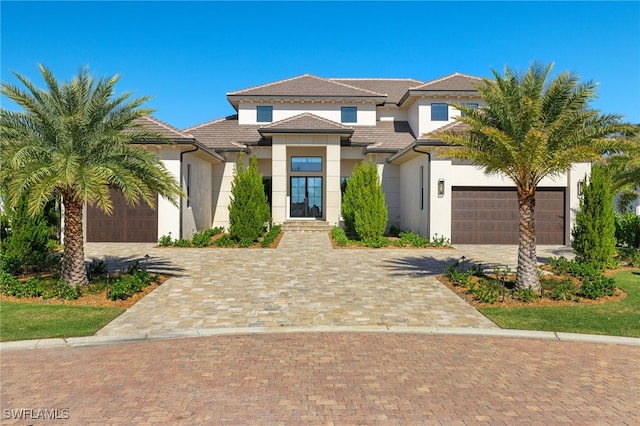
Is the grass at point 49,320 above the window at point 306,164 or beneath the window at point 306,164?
beneath

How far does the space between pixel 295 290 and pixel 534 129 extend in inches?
265

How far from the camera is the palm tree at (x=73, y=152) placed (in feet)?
30.8

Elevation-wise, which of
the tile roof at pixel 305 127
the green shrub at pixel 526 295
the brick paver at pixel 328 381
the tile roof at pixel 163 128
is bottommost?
the brick paver at pixel 328 381

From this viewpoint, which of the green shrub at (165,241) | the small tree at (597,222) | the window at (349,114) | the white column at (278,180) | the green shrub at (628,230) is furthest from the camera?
the window at (349,114)

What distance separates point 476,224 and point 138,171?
49.1ft

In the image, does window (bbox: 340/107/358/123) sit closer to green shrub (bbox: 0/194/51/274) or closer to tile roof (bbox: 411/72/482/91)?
tile roof (bbox: 411/72/482/91)

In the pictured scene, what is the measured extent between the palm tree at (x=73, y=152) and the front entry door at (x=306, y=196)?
16972mm

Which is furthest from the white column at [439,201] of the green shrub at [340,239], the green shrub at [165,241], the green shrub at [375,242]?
the green shrub at [165,241]

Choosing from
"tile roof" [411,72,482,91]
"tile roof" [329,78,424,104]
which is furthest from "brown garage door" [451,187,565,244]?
"tile roof" [329,78,424,104]

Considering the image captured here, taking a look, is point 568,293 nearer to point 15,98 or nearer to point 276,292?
point 276,292

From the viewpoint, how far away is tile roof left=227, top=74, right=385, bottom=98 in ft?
91.7

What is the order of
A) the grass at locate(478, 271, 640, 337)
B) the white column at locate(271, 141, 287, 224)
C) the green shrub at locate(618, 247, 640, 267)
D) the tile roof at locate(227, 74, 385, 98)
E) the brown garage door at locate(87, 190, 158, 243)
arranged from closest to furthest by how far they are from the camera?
the grass at locate(478, 271, 640, 337), the green shrub at locate(618, 247, 640, 267), the brown garage door at locate(87, 190, 158, 243), the white column at locate(271, 141, 287, 224), the tile roof at locate(227, 74, 385, 98)

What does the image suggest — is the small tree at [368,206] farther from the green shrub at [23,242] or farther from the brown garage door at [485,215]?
the green shrub at [23,242]

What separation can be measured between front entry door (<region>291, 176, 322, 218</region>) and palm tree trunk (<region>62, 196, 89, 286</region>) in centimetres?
1797
